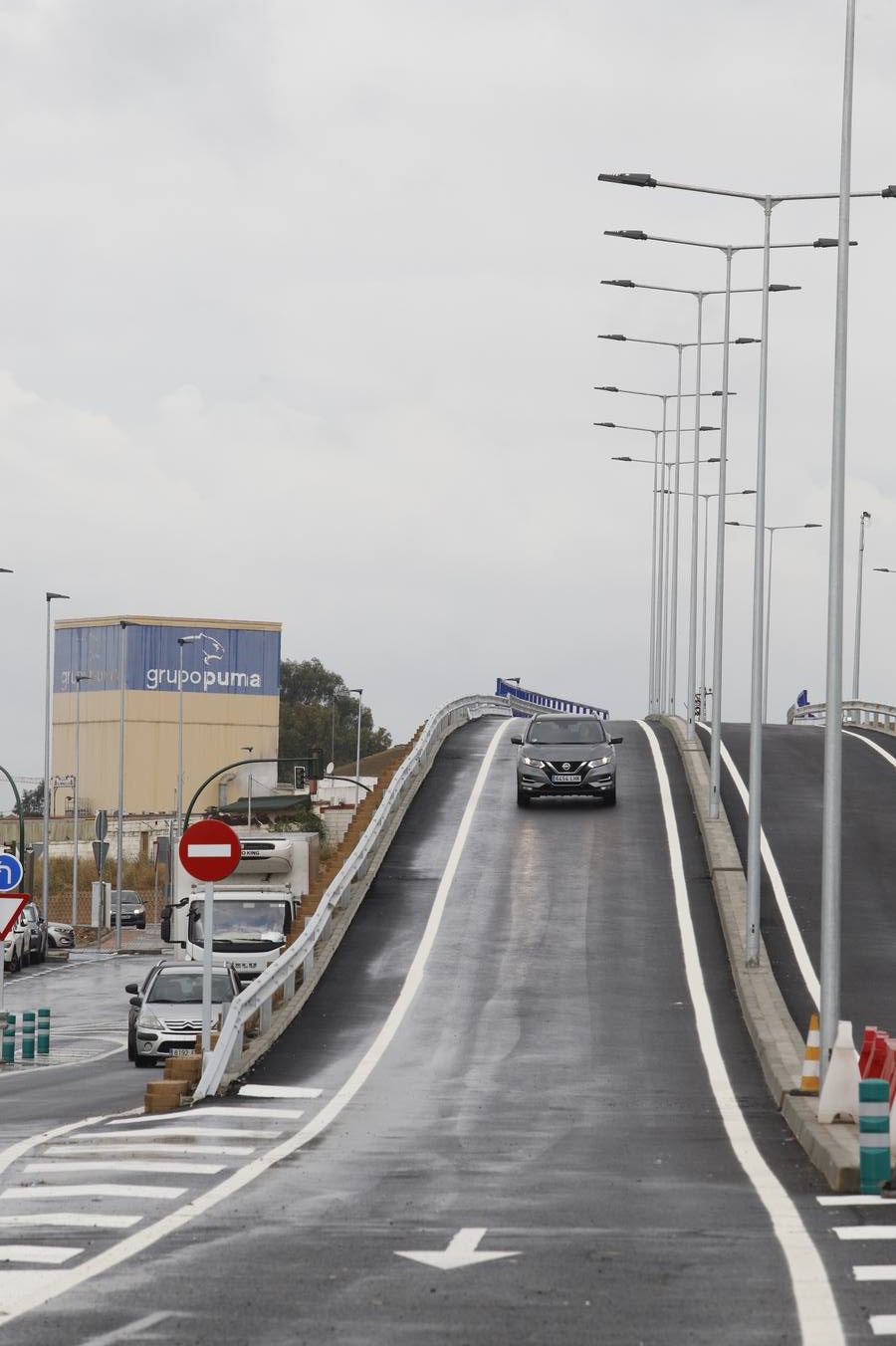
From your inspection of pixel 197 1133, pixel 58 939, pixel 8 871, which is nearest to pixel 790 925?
pixel 8 871

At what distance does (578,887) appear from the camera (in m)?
36.6

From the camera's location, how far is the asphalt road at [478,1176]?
31.8 ft

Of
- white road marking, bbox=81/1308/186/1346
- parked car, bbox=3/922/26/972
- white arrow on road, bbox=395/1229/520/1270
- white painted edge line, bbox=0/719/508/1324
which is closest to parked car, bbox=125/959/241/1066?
white painted edge line, bbox=0/719/508/1324

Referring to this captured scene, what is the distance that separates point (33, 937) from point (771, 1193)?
49.8 m

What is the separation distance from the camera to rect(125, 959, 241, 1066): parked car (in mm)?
31203

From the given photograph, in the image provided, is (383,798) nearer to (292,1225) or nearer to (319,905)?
(319,905)

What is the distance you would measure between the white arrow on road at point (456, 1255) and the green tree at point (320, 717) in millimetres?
163583

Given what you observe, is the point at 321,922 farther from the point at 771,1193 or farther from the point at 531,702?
the point at 531,702

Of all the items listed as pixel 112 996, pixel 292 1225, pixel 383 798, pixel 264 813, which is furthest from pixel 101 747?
pixel 292 1225

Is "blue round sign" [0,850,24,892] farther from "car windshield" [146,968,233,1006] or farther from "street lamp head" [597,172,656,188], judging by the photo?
"street lamp head" [597,172,656,188]

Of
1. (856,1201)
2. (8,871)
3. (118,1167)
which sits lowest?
(118,1167)

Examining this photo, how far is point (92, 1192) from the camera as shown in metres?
14.0

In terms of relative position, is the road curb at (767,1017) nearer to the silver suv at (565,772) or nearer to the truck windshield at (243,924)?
the silver suv at (565,772)

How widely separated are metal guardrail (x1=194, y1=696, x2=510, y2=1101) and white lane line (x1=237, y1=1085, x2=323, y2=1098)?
0.30 metres
